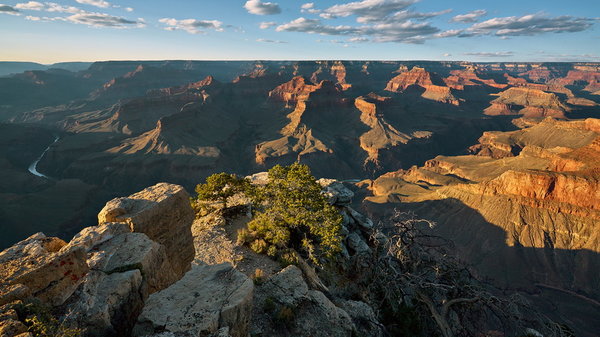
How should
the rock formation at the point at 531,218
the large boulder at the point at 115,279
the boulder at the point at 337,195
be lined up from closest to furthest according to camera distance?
the large boulder at the point at 115,279 → the boulder at the point at 337,195 → the rock formation at the point at 531,218

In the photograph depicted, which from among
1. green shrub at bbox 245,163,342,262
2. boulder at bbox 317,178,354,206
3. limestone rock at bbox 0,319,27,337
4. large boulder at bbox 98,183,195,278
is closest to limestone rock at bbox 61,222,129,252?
large boulder at bbox 98,183,195,278

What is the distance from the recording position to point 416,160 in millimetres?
150375

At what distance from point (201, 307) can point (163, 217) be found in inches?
305

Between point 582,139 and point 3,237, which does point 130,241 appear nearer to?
point 3,237

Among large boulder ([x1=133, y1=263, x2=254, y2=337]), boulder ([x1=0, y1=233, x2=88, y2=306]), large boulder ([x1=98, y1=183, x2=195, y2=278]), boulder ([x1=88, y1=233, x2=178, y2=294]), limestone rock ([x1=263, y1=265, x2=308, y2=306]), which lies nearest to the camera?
boulder ([x1=0, y1=233, x2=88, y2=306])

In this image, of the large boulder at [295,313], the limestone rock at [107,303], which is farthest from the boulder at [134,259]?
the large boulder at [295,313]

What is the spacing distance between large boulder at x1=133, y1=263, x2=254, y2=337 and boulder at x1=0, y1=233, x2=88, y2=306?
2.34 meters

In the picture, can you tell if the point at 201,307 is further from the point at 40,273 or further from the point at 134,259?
the point at 40,273

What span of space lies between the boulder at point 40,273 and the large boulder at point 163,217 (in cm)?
467

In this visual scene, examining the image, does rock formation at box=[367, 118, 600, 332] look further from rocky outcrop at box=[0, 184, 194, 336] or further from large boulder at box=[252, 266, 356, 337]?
rocky outcrop at box=[0, 184, 194, 336]

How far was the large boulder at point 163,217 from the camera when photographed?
14734 millimetres

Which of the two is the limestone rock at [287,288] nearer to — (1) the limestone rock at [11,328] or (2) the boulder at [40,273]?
(2) the boulder at [40,273]

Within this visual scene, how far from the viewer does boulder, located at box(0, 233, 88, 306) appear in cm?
814

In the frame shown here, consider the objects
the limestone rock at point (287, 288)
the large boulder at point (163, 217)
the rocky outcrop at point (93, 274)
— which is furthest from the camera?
the large boulder at point (163, 217)
